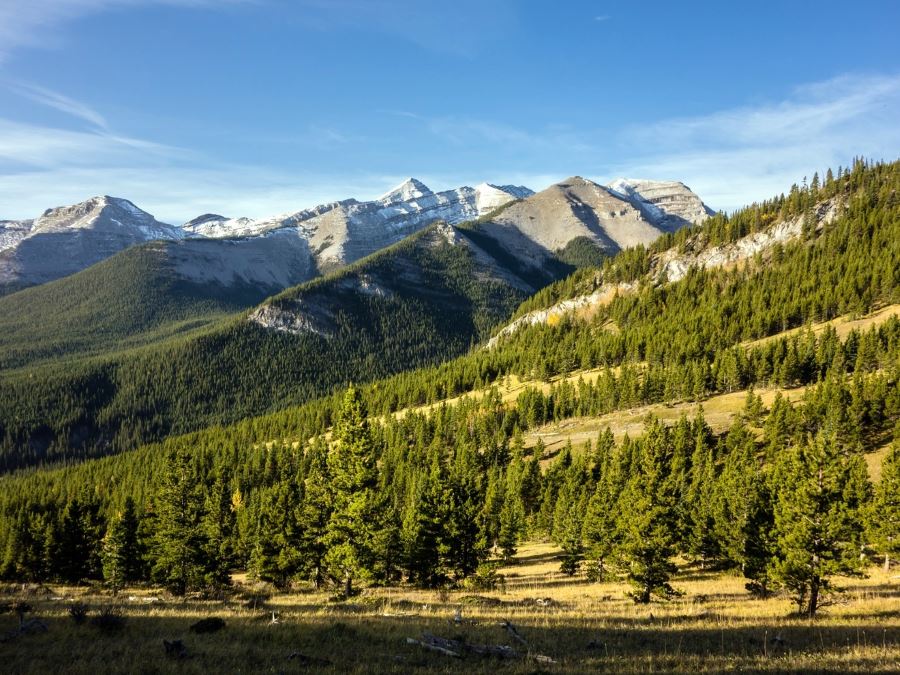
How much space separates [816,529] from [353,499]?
28610 millimetres

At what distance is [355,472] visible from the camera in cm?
3616

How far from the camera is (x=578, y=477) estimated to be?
3223 inches

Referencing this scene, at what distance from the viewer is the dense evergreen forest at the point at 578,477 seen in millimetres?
35156

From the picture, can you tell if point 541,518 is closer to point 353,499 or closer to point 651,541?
point 651,541

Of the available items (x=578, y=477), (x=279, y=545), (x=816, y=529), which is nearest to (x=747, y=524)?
(x=816, y=529)

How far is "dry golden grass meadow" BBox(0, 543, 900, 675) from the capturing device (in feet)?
49.9

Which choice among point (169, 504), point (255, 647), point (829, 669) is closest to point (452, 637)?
point (255, 647)

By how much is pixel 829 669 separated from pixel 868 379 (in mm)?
100527

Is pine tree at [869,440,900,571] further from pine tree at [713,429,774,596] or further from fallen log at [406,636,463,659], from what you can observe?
fallen log at [406,636,463,659]

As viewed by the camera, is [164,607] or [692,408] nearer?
[164,607]

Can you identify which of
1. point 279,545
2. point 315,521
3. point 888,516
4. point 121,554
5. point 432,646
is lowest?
point 121,554

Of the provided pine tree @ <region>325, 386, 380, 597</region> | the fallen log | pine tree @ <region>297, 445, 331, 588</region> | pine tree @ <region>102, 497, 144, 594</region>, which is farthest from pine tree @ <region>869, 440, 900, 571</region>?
pine tree @ <region>102, 497, 144, 594</region>

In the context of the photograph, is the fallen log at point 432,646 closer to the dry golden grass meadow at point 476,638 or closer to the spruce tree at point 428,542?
the dry golden grass meadow at point 476,638

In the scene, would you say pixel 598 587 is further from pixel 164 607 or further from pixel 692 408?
pixel 692 408
